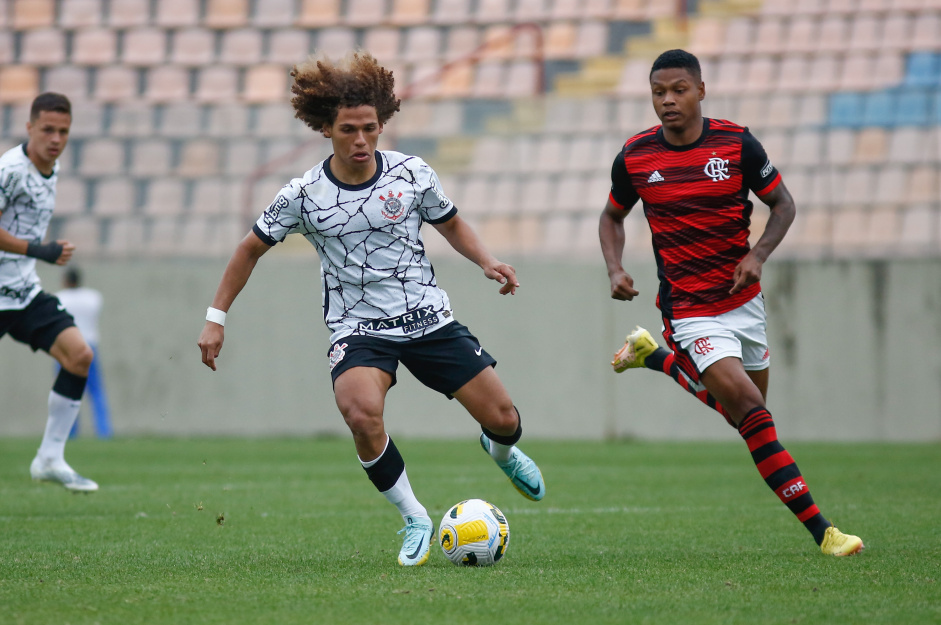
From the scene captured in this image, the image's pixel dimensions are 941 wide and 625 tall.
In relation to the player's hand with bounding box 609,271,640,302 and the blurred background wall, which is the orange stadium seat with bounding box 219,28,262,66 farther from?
the player's hand with bounding box 609,271,640,302

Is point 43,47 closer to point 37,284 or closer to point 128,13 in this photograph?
point 128,13

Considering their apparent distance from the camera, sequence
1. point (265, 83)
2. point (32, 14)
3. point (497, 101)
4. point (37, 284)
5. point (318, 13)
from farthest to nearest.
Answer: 1. point (32, 14)
2. point (318, 13)
3. point (265, 83)
4. point (497, 101)
5. point (37, 284)

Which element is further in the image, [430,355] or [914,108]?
[914,108]

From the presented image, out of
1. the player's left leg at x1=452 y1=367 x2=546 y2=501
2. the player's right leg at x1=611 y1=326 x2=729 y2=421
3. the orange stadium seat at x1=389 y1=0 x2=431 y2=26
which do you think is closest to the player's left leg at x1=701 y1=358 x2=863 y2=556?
the player's right leg at x1=611 y1=326 x2=729 y2=421

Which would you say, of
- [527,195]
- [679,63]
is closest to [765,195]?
[679,63]

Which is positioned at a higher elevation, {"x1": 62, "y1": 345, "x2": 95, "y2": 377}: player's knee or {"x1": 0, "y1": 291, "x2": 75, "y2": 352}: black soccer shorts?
{"x1": 0, "y1": 291, "x2": 75, "y2": 352}: black soccer shorts

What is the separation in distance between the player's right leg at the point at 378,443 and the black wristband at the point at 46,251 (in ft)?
8.89

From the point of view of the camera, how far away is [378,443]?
202 inches

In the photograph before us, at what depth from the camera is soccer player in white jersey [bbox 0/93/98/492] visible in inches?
293

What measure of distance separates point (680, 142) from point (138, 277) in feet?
35.1

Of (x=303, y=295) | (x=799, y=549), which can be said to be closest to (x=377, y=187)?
(x=799, y=549)

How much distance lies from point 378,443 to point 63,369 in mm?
3567

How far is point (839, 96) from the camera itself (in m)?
15.3

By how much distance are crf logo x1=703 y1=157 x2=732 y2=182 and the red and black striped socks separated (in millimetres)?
1069
